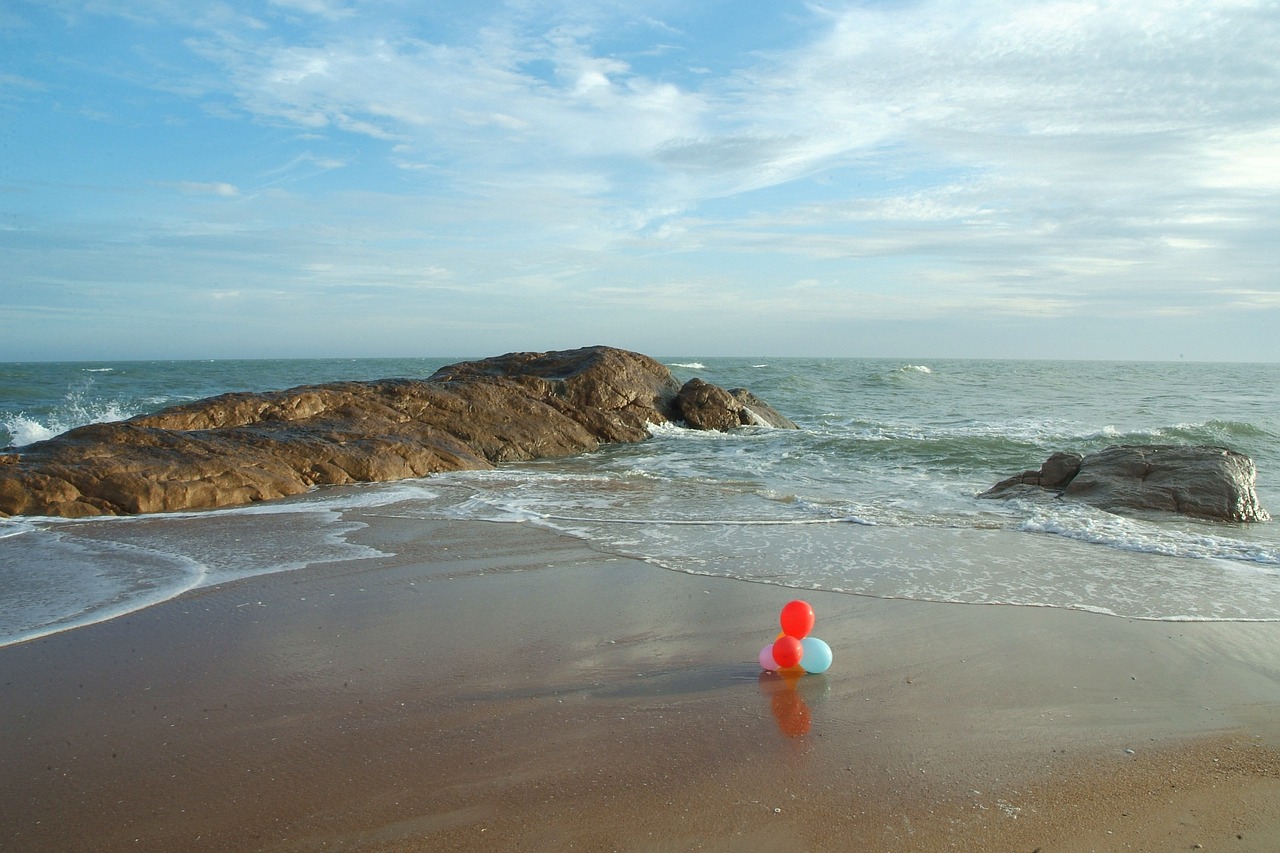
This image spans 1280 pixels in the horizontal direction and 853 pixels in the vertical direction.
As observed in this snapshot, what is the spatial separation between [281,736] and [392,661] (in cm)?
94

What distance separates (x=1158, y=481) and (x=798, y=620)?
755 cm

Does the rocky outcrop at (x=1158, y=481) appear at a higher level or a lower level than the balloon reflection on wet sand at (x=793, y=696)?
higher

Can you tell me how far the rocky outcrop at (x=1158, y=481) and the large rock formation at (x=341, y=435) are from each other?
794 cm

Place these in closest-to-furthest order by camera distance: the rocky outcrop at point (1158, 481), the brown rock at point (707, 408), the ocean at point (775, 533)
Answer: the ocean at point (775, 533) < the rocky outcrop at point (1158, 481) < the brown rock at point (707, 408)

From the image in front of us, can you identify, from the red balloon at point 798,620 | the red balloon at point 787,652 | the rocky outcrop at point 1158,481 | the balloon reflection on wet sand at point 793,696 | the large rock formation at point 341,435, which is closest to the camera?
the balloon reflection on wet sand at point 793,696

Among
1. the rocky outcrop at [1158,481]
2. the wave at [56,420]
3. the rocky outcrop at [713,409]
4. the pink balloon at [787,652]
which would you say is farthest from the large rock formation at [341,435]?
the rocky outcrop at [1158,481]

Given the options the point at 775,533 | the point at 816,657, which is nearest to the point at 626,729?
the point at 816,657

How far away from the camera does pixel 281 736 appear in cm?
364

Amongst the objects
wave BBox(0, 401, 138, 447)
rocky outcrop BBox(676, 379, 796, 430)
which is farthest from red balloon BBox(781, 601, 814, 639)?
wave BBox(0, 401, 138, 447)

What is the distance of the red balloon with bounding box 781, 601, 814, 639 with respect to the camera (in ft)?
15.0

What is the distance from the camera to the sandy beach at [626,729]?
3.00 meters

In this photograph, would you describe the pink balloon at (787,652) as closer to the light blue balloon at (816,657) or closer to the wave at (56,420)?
the light blue balloon at (816,657)

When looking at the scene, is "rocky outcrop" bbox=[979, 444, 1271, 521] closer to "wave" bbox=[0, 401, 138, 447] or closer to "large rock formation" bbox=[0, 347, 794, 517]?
"large rock formation" bbox=[0, 347, 794, 517]

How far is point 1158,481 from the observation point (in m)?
9.95
